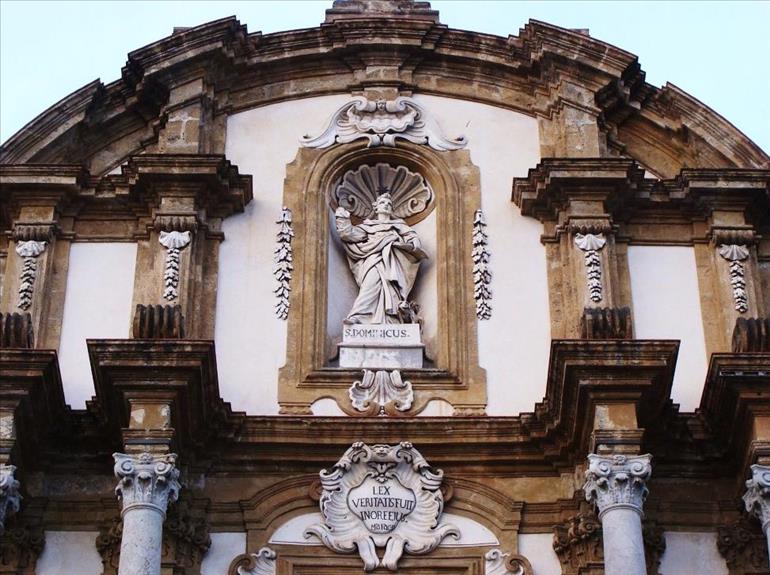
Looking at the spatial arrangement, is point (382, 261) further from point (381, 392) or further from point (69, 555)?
point (69, 555)

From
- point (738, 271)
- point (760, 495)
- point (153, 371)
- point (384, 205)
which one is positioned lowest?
point (760, 495)

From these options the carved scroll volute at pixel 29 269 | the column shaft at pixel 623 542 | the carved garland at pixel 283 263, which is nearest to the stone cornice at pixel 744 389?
the column shaft at pixel 623 542

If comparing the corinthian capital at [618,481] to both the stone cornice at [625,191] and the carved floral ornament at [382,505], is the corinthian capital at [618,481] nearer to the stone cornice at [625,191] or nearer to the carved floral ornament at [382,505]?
the carved floral ornament at [382,505]

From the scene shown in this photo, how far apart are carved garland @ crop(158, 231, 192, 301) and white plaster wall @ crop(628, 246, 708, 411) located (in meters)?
4.13

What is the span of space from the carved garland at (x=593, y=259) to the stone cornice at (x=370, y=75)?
1.72 m

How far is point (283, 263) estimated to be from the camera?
19.2m

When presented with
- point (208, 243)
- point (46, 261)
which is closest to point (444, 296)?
point (208, 243)

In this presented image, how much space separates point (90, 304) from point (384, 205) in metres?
2.97

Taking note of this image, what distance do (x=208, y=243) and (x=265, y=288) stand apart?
2.34 feet

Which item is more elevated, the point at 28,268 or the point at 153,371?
the point at 28,268

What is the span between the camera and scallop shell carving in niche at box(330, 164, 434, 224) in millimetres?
20016

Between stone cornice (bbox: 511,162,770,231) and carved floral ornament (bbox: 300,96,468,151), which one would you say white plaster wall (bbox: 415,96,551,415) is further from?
stone cornice (bbox: 511,162,770,231)

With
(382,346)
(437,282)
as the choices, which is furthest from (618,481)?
(437,282)

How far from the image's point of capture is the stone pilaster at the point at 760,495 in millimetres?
16766
